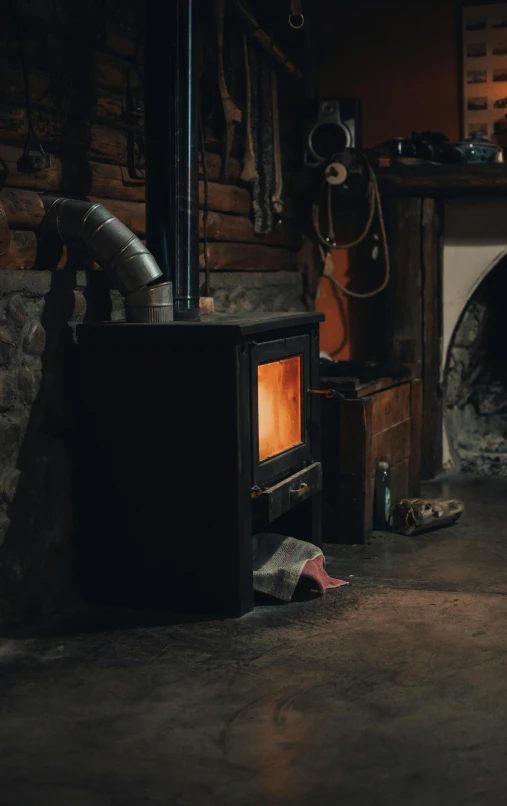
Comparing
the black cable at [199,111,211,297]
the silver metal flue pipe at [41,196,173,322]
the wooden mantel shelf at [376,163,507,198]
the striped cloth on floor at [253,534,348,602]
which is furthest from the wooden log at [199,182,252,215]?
the striped cloth on floor at [253,534,348,602]

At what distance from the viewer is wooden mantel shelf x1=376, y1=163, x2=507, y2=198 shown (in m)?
6.34

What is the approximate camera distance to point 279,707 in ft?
10.6

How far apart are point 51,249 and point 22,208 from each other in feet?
0.77

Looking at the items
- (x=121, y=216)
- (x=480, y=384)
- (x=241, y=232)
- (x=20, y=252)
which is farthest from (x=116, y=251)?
(x=480, y=384)

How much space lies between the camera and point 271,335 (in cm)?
433

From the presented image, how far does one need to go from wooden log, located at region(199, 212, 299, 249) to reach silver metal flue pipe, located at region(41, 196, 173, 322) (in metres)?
1.45

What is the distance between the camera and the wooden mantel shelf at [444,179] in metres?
6.34

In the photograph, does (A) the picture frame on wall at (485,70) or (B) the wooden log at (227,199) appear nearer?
(B) the wooden log at (227,199)

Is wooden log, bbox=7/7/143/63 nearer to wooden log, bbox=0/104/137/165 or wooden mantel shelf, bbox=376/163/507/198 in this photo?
wooden log, bbox=0/104/137/165

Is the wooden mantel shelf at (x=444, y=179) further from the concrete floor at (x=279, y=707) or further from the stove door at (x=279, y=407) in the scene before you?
the concrete floor at (x=279, y=707)

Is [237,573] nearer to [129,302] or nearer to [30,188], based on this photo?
[129,302]

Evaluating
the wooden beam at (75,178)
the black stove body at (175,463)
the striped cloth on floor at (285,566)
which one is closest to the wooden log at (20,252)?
the wooden beam at (75,178)

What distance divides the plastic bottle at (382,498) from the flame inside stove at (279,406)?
811 mm

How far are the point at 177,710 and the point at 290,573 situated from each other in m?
1.12
